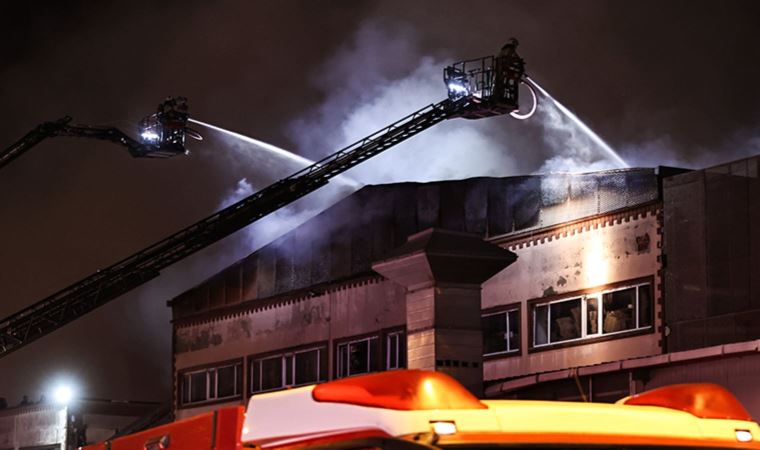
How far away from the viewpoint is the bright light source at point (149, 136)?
3070 centimetres

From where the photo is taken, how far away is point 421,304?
63.7 ft

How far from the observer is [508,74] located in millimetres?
26797

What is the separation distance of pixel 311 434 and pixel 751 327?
1703cm

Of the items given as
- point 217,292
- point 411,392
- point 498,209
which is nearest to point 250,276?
point 217,292

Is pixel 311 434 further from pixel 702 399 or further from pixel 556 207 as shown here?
pixel 556 207

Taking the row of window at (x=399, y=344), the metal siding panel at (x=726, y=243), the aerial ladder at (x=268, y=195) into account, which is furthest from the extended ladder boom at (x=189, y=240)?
the metal siding panel at (x=726, y=243)

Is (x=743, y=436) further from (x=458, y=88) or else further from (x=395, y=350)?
(x=395, y=350)

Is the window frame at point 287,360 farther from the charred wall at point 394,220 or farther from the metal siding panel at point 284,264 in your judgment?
the metal siding panel at point 284,264

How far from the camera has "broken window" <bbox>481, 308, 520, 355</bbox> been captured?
90.6 ft

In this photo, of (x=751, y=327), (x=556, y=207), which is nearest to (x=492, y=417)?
(x=751, y=327)

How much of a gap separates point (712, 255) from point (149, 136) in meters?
13.9

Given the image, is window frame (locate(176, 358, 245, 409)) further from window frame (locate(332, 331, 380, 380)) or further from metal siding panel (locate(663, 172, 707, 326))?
metal siding panel (locate(663, 172, 707, 326))

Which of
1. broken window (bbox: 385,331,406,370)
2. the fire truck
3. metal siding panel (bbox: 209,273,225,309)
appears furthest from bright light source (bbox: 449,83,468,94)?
the fire truck

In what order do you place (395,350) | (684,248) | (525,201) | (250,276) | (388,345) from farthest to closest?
1. (250,276)
2. (388,345)
3. (395,350)
4. (525,201)
5. (684,248)
